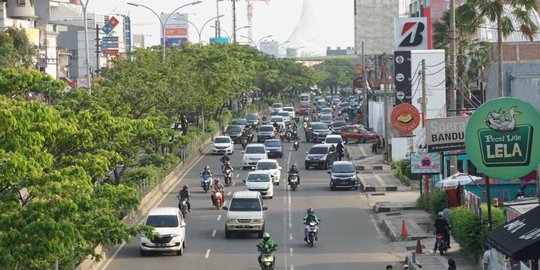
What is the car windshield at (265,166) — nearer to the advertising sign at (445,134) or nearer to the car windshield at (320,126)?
the advertising sign at (445,134)

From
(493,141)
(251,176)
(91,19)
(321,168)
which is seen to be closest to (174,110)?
(321,168)

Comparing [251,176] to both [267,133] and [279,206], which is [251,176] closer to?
[279,206]

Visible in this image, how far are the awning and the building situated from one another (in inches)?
3351

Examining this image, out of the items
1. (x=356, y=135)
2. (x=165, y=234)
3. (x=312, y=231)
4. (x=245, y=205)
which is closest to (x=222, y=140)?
(x=356, y=135)

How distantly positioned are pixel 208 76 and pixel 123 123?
53464 millimetres

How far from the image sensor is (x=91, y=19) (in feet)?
607

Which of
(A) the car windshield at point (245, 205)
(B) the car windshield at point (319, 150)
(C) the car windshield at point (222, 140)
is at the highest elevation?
(C) the car windshield at point (222, 140)

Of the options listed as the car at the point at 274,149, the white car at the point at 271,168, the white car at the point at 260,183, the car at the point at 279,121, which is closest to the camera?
the white car at the point at 260,183

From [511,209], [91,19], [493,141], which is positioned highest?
[91,19]

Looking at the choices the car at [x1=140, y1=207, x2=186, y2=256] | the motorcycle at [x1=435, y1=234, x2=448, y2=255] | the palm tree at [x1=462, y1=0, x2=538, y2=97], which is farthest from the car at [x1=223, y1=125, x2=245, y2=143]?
the motorcycle at [x1=435, y1=234, x2=448, y2=255]

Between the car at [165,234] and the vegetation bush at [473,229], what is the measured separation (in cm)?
889

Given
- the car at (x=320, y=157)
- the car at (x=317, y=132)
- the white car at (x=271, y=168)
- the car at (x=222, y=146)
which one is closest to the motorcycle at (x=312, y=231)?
the white car at (x=271, y=168)

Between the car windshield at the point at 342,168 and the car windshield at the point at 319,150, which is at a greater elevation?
the car windshield at the point at 319,150

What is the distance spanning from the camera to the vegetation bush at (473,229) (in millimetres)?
31422
